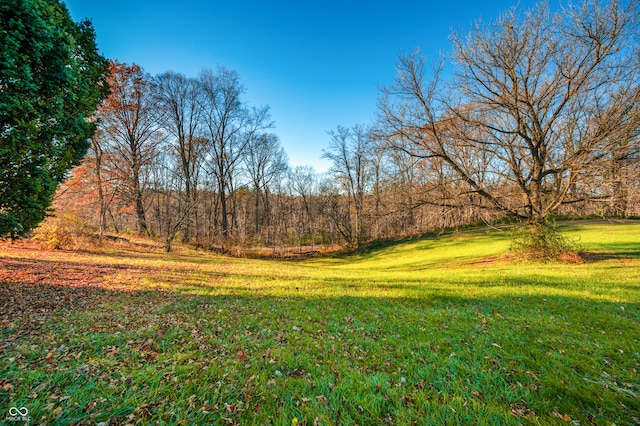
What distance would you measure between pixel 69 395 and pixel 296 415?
7.58 feet

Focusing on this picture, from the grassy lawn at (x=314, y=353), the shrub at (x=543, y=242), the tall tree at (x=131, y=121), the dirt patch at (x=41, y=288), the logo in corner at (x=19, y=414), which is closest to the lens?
the logo in corner at (x=19, y=414)

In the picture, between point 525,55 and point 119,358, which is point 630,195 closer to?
point 525,55

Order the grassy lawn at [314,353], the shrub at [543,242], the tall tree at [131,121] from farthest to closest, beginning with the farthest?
the tall tree at [131,121] → the shrub at [543,242] → the grassy lawn at [314,353]

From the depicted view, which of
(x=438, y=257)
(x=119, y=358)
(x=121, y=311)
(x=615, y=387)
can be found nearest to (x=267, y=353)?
(x=119, y=358)

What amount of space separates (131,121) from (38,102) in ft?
75.9

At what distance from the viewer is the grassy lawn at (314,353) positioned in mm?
2639

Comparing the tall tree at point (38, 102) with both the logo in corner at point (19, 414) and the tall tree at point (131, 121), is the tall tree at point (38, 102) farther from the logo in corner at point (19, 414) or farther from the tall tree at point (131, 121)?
the tall tree at point (131, 121)

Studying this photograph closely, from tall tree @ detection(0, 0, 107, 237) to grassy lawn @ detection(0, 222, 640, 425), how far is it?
7.75 ft

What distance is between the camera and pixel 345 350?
13.7 ft

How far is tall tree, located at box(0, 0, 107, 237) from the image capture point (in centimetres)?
479

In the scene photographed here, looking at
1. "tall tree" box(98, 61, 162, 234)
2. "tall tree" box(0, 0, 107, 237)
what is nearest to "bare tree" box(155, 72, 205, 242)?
"tall tree" box(98, 61, 162, 234)

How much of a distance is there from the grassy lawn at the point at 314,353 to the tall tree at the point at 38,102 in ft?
7.75

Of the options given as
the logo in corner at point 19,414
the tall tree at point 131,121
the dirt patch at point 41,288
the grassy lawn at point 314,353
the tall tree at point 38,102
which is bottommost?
the grassy lawn at point 314,353

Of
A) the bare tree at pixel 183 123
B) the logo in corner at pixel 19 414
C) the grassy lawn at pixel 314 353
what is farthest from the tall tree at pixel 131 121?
the logo in corner at pixel 19 414
